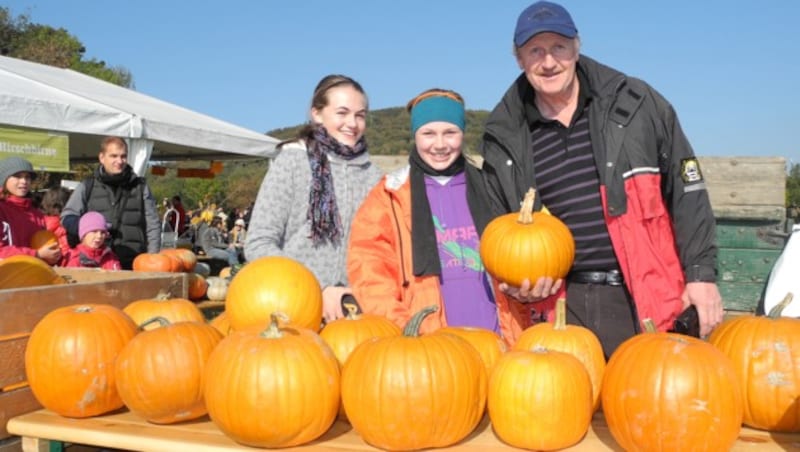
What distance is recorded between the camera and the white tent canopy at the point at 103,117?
7.24 meters

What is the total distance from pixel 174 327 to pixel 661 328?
74.0 inches

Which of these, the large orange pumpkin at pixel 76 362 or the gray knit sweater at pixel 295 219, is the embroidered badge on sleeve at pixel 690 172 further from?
the large orange pumpkin at pixel 76 362

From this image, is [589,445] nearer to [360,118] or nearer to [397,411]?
[397,411]

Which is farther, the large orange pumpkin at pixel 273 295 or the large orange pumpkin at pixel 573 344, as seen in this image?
the large orange pumpkin at pixel 273 295

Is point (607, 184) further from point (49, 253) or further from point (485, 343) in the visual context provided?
point (49, 253)

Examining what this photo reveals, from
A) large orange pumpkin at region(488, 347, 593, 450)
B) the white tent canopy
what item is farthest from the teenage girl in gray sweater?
the white tent canopy

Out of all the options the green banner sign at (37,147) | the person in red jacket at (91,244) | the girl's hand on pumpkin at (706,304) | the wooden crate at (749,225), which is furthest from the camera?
the green banner sign at (37,147)

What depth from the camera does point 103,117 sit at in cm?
809

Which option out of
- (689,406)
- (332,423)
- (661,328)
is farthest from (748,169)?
(332,423)

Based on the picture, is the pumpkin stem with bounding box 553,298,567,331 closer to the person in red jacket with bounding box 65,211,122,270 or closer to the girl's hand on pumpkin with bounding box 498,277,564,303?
the girl's hand on pumpkin with bounding box 498,277,564,303

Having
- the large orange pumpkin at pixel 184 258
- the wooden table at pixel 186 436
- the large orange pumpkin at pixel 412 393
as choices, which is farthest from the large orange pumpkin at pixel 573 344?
the large orange pumpkin at pixel 184 258

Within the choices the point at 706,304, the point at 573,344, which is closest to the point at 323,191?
the point at 573,344

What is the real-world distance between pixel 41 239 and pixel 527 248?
4.29m

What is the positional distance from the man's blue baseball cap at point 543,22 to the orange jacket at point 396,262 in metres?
0.79
